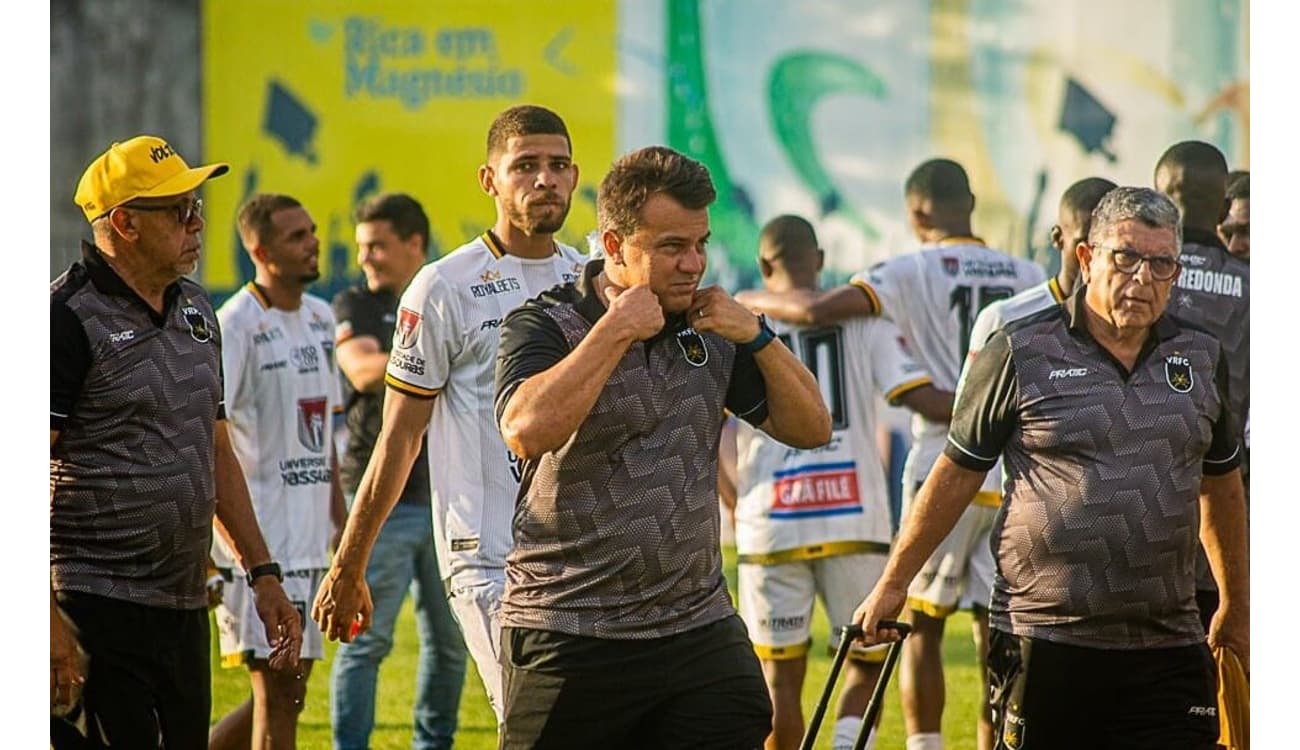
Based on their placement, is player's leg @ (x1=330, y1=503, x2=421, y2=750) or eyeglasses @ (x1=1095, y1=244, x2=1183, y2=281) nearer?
eyeglasses @ (x1=1095, y1=244, x2=1183, y2=281)

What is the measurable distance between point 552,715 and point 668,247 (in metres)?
1.13

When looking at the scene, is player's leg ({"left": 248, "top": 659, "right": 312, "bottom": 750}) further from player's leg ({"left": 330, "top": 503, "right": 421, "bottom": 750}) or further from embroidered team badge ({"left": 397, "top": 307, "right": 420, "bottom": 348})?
embroidered team badge ({"left": 397, "top": 307, "right": 420, "bottom": 348})

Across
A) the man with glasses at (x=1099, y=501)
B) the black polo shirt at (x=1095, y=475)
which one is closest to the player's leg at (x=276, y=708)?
the man with glasses at (x=1099, y=501)

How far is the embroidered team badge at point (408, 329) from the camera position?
612 centimetres

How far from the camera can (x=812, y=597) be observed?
8.36m

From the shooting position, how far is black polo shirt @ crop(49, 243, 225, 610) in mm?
5520

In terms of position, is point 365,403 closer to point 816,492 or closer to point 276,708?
point 276,708

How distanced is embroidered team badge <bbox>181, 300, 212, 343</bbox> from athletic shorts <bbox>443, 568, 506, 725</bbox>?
3.30ft

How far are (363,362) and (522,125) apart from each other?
2716 mm

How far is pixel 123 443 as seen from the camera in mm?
5594

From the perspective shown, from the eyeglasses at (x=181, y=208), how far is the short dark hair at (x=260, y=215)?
2.37 meters

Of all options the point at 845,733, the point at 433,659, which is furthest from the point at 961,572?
the point at 433,659

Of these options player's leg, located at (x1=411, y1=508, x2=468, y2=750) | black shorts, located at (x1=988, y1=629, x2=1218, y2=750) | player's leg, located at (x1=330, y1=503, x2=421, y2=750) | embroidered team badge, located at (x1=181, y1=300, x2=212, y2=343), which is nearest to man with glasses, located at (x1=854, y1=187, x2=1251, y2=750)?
black shorts, located at (x1=988, y1=629, x2=1218, y2=750)
